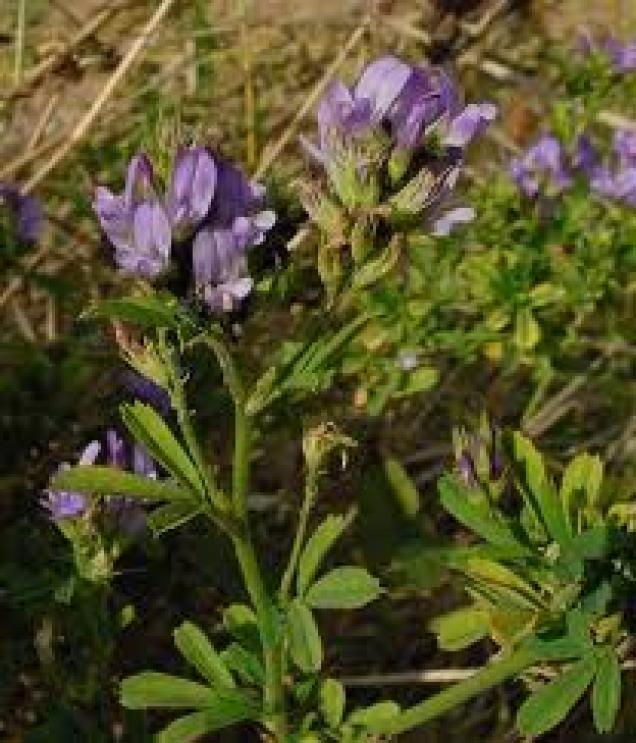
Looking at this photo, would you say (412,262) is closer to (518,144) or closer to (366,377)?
(366,377)

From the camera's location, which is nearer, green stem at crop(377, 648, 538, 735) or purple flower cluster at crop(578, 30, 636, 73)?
green stem at crop(377, 648, 538, 735)

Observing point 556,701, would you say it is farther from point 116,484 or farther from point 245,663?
point 116,484

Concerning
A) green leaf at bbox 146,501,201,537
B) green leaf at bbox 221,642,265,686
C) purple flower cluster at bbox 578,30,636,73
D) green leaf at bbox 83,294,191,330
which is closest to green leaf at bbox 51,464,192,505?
green leaf at bbox 146,501,201,537

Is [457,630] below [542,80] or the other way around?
the other way around

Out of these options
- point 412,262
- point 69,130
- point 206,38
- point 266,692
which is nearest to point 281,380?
point 266,692

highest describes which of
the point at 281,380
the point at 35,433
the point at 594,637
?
the point at 281,380

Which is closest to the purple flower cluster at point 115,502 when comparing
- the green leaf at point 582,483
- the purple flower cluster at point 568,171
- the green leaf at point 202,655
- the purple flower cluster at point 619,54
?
the green leaf at point 202,655

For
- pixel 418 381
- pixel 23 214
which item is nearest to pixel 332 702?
pixel 418 381

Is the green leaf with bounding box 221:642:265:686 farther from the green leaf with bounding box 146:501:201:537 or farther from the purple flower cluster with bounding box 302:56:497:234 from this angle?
the purple flower cluster with bounding box 302:56:497:234
